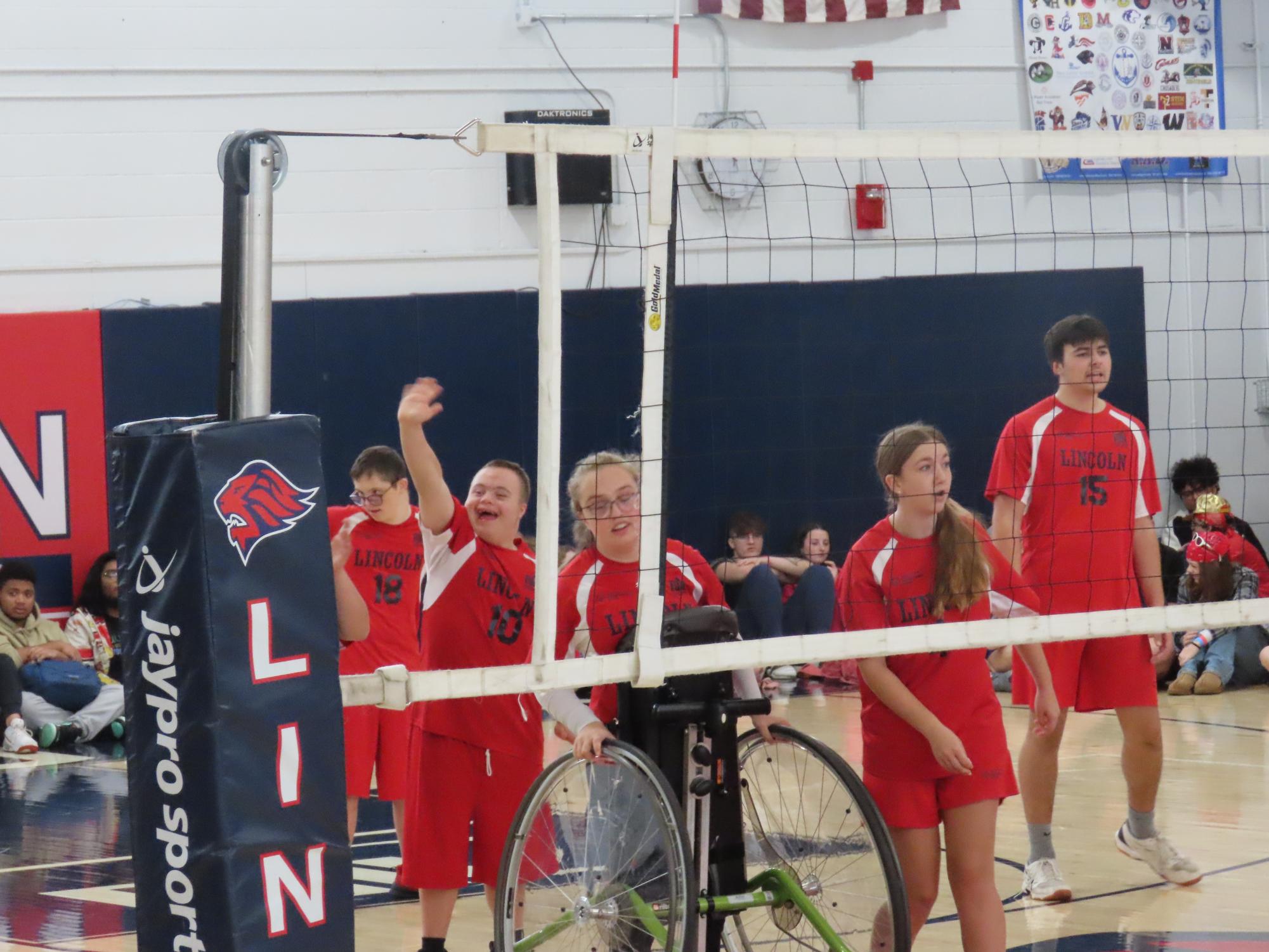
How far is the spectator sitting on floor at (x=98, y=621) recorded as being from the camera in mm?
9219

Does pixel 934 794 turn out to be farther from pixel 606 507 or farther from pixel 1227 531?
pixel 1227 531

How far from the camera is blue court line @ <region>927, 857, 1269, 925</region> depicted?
15.6 feet

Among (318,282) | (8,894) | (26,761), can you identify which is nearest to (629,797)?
(8,894)

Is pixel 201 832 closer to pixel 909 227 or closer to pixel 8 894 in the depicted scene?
pixel 8 894

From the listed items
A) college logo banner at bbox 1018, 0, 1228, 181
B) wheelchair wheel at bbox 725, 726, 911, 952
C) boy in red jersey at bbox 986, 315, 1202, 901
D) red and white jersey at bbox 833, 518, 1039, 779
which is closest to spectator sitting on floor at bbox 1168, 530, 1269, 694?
college logo banner at bbox 1018, 0, 1228, 181

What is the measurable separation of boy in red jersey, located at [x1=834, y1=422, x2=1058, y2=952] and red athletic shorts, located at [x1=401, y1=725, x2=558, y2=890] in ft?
2.80

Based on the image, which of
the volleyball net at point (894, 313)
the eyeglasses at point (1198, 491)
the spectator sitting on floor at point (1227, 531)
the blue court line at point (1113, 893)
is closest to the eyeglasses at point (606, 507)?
the blue court line at point (1113, 893)

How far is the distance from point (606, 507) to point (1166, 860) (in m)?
2.45

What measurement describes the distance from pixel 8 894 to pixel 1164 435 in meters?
8.64

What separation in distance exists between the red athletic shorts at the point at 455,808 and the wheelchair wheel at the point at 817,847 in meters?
0.56

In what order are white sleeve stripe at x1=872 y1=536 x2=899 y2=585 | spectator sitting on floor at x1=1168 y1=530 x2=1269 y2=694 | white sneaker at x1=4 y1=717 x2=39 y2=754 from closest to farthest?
white sleeve stripe at x1=872 y1=536 x2=899 y2=585, white sneaker at x1=4 y1=717 x2=39 y2=754, spectator sitting on floor at x1=1168 y1=530 x2=1269 y2=694

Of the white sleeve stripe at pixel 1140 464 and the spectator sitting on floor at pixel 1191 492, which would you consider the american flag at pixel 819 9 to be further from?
the white sleeve stripe at pixel 1140 464

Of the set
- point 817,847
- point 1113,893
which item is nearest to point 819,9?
point 1113,893

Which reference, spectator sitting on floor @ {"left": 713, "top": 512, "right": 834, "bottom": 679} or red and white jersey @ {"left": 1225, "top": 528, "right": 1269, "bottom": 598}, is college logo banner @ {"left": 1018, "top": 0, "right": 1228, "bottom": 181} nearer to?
red and white jersey @ {"left": 1225, "top": 528, "right": 1269, "bottom": 598}
